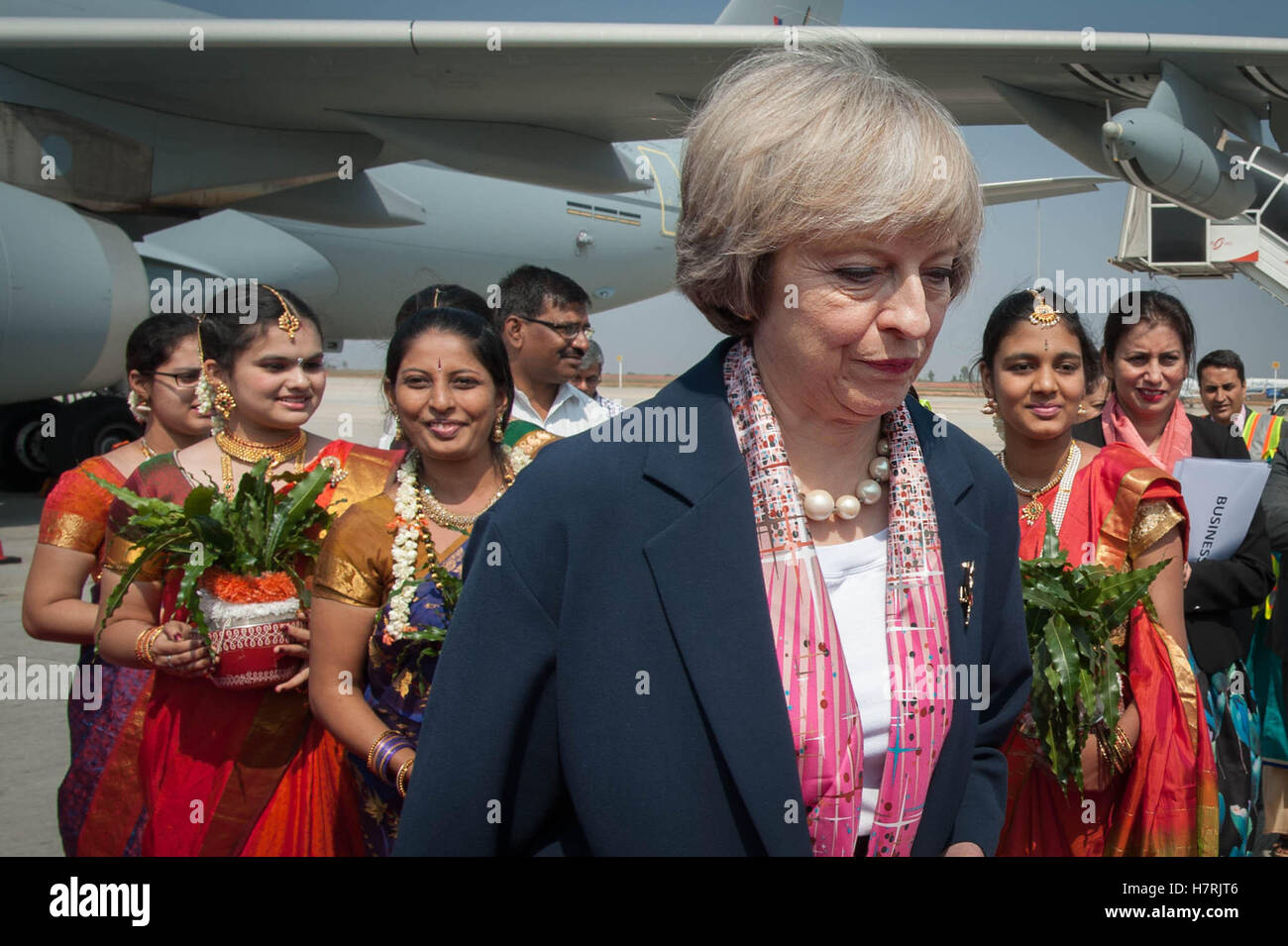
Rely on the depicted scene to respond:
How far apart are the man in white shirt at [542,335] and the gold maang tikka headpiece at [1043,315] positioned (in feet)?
5.94

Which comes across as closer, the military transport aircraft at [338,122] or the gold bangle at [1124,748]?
the gold bangle at [1124,748]

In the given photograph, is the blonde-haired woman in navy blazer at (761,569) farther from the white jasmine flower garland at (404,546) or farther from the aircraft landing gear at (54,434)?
the aircraft landing gear at (54,434)

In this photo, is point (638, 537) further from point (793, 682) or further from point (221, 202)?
point (221, 202)

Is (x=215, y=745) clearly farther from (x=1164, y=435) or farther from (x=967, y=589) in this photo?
(x=1164, y=435)

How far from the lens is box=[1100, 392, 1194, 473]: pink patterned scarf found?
126 inches

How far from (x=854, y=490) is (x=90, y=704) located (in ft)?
7.62

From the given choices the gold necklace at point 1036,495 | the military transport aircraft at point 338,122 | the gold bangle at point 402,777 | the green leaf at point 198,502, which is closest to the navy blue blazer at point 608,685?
the gold bangle at point 402,777

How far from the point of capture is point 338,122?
9445 mm

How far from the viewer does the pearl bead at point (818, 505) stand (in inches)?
50.8

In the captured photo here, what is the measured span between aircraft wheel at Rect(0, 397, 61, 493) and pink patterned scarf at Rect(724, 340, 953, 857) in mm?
10894

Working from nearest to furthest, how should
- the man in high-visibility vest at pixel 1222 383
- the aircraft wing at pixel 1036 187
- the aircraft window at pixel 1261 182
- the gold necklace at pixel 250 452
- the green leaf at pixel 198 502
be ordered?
1. the green leaf at pixel 198 502
2. the gold necklace at pixel 250 452
3. the man in high-visibility vest at pixel 1222 383
4. the aircraft window at pixel 1261 182
5. the aircraft wing at pixel 1036 187

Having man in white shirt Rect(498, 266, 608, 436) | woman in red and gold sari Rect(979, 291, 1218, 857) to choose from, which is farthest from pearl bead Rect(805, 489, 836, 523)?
man in white shirt Rect(498, 266, 608, 436)

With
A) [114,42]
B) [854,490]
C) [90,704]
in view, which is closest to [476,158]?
[114,42]
